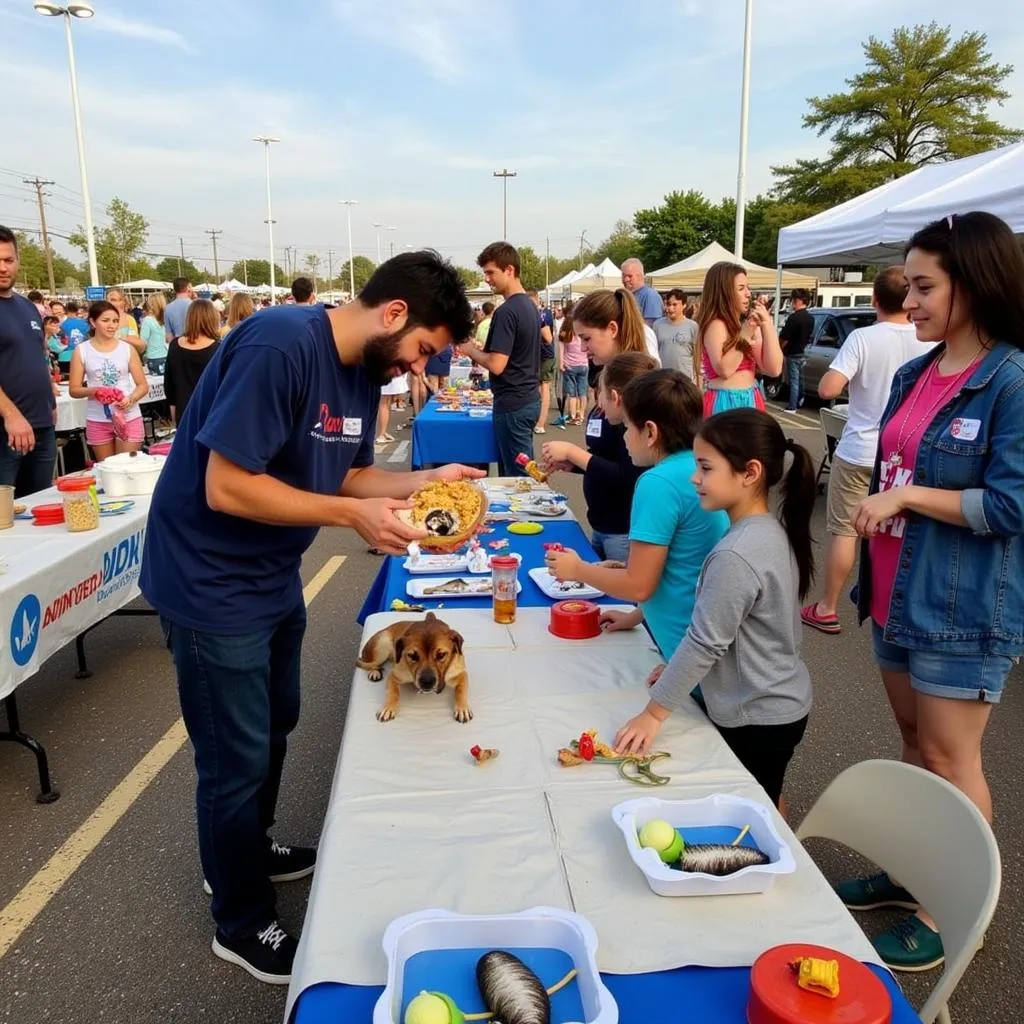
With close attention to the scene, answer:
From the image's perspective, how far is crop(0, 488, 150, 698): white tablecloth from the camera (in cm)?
259

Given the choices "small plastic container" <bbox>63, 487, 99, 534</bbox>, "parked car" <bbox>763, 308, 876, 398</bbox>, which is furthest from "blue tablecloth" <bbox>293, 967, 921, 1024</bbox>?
"parked car" <bbox>763, 308, 876, 398</bbox>

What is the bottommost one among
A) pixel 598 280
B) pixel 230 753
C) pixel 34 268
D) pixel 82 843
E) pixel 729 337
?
pixel 82 843

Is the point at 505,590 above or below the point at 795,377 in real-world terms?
below

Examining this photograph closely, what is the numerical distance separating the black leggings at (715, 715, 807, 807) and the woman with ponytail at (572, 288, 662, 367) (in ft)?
7.45

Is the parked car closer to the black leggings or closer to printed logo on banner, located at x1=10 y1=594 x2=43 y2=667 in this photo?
the black leggings

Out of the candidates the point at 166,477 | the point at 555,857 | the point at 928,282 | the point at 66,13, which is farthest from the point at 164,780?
the point at 66,13

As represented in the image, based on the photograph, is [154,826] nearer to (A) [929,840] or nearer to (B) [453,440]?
(A) [929,840]

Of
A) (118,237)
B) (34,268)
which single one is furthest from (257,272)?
(118,237)

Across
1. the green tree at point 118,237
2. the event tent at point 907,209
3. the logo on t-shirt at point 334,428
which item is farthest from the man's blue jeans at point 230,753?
the green tree at point 118,237

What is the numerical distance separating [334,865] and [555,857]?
39 centimetres

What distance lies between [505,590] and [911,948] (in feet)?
4.95

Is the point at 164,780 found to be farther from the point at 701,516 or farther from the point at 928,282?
the point at 928,282

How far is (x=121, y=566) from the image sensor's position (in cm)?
339

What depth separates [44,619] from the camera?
279 centimetres
